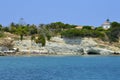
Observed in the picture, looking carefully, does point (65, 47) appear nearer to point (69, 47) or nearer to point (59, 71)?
point (69, 47)

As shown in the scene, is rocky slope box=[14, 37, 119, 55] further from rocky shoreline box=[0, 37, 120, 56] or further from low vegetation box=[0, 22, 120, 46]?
low vegetation box=[0, 22, 120, 46]

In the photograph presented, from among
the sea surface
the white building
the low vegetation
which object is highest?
the white building

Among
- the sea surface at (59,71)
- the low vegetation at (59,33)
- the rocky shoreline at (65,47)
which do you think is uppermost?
the low vegetation at (59,33)

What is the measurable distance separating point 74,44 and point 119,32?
46.9 feet

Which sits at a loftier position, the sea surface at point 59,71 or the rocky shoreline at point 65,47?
the rocky shoreline at point 65,47

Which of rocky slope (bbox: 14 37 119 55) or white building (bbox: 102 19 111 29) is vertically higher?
white building (bbox: 102 19 111 29)

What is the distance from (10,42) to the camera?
104188 millimetres

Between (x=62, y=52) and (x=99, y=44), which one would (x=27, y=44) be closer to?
(x=62, y=52)

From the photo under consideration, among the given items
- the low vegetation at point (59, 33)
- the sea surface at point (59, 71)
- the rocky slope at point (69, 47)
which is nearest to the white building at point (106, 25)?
the low vegetation at point (59, 33)

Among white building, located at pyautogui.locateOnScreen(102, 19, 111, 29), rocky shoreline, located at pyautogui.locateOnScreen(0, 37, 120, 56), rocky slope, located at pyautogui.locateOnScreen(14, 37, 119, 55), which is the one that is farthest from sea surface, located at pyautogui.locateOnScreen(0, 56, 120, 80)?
white building, located at pyautogui.locateOnScreen(102, 19, 111, 29)

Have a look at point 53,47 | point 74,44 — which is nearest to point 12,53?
point 53,47

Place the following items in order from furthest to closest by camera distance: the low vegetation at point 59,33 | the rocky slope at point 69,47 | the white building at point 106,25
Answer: the white building at point 106,25, the low vegetation at point 59,33, the rocky slope at point 69,47

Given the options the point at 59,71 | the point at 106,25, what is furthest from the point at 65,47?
the point at 59,71

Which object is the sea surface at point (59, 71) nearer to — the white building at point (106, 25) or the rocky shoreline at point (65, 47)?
the rocky shoreline at point (65, 47)
